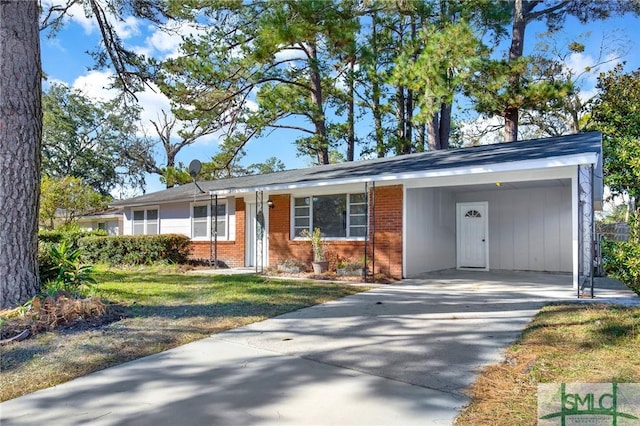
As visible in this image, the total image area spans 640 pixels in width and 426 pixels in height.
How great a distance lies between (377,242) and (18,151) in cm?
758

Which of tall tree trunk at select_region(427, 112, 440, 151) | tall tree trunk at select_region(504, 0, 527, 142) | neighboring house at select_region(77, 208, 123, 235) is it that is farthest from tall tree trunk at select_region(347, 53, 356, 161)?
neighboring house at select_region(77, 208, 123, 235)

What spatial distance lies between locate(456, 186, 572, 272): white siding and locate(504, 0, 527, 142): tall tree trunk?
525 centimetres

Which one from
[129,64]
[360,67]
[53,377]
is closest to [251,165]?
[360,67]

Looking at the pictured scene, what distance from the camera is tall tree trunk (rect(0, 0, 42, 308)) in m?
6.02

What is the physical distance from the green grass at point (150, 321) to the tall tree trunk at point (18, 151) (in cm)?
137

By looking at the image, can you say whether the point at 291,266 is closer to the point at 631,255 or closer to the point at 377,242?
the point at 377,242

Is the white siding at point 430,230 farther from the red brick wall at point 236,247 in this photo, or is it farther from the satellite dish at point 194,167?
the satellite dish at point 194,167

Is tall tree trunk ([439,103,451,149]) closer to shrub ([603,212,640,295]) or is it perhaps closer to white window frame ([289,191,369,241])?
white window frame ([289,191,369,241])

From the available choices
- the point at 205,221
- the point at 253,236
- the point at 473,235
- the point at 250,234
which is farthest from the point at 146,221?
the point at 473,235

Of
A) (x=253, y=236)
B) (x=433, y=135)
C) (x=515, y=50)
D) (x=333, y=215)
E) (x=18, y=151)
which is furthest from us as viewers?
(x=433, y=135)

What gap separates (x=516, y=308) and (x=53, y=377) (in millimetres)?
6055

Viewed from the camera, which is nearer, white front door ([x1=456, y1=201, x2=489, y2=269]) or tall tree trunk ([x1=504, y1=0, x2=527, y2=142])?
white front door ([x1=456, y1=201, x2=489, y2=269])

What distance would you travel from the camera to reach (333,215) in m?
11.6

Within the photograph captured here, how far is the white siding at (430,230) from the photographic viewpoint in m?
10.4
